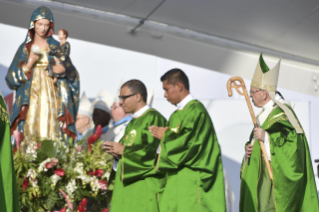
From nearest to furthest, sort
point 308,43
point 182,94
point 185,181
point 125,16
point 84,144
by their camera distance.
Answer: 1. point 185,181
2. point 182,94
3. point 84,144
4. point 308,43
5. point 125,16

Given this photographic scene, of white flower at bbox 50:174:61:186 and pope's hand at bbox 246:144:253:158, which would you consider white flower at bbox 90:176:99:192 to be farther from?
pope's hand at bbox 246:144:253:158

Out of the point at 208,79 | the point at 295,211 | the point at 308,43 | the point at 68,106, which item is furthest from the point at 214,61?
the point at 295,211

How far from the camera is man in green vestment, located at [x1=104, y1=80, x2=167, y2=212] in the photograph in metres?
4.74

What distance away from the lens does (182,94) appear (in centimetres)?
499

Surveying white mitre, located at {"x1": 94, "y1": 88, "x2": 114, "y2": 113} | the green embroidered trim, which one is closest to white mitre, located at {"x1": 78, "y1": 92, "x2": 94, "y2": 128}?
white mitre, located at {"x1": 94, "y1": 88, "x2": 114, "y2": 113}

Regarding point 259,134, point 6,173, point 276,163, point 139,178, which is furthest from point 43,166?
point 276,163

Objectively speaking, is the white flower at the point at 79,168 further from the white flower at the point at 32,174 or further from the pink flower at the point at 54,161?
the white flower at the point at 32,174

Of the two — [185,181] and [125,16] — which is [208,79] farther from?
[185,181]

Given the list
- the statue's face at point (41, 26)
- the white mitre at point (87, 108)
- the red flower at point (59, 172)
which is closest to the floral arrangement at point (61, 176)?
the red flower at point (59, 172)

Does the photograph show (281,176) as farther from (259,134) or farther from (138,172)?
(138,172)

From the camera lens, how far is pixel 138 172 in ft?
15.6

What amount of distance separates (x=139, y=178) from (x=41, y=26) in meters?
2.35

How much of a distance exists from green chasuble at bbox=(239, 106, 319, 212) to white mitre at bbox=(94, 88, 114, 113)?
10.6ft

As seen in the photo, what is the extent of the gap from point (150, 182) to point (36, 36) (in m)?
2.47
